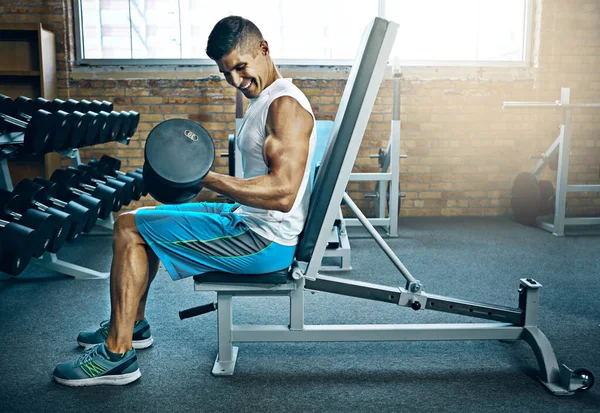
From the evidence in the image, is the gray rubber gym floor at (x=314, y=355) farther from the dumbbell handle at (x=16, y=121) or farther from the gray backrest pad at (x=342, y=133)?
the dumbbell handle at (x=16, y=121)

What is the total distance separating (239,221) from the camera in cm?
174

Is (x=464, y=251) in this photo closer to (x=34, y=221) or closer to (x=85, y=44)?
(x=34, y=221)

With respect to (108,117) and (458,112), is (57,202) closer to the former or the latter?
(108,117)

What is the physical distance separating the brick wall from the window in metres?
0.17

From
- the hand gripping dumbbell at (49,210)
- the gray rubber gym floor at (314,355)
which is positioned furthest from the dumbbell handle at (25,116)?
the gray rubber gym floor at (314,355)

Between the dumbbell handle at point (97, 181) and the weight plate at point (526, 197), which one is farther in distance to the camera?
the weight plate at point (526, 197)

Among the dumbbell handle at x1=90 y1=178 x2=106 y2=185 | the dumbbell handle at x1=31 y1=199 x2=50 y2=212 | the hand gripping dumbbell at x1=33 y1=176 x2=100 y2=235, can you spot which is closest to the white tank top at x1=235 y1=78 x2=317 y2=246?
the hand gripping dumbbell at x1=33 y1=176 x2=100 y2=235

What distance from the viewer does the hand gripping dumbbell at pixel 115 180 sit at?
10.8ft

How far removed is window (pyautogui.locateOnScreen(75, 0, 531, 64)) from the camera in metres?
4.64

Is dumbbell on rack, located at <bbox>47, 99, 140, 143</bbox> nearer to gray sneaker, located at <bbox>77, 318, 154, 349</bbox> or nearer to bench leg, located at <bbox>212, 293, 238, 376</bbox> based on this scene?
gray sneaker, located at <bbox>77, 318, 154, 349</bbox>

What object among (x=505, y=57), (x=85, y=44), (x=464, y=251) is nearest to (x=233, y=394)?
(x=464, y=251)

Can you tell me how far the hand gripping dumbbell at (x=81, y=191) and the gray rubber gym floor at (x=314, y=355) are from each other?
405 mm

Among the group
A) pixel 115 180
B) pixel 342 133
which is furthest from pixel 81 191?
pixel 342 133

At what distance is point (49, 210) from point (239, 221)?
42.5 inches
